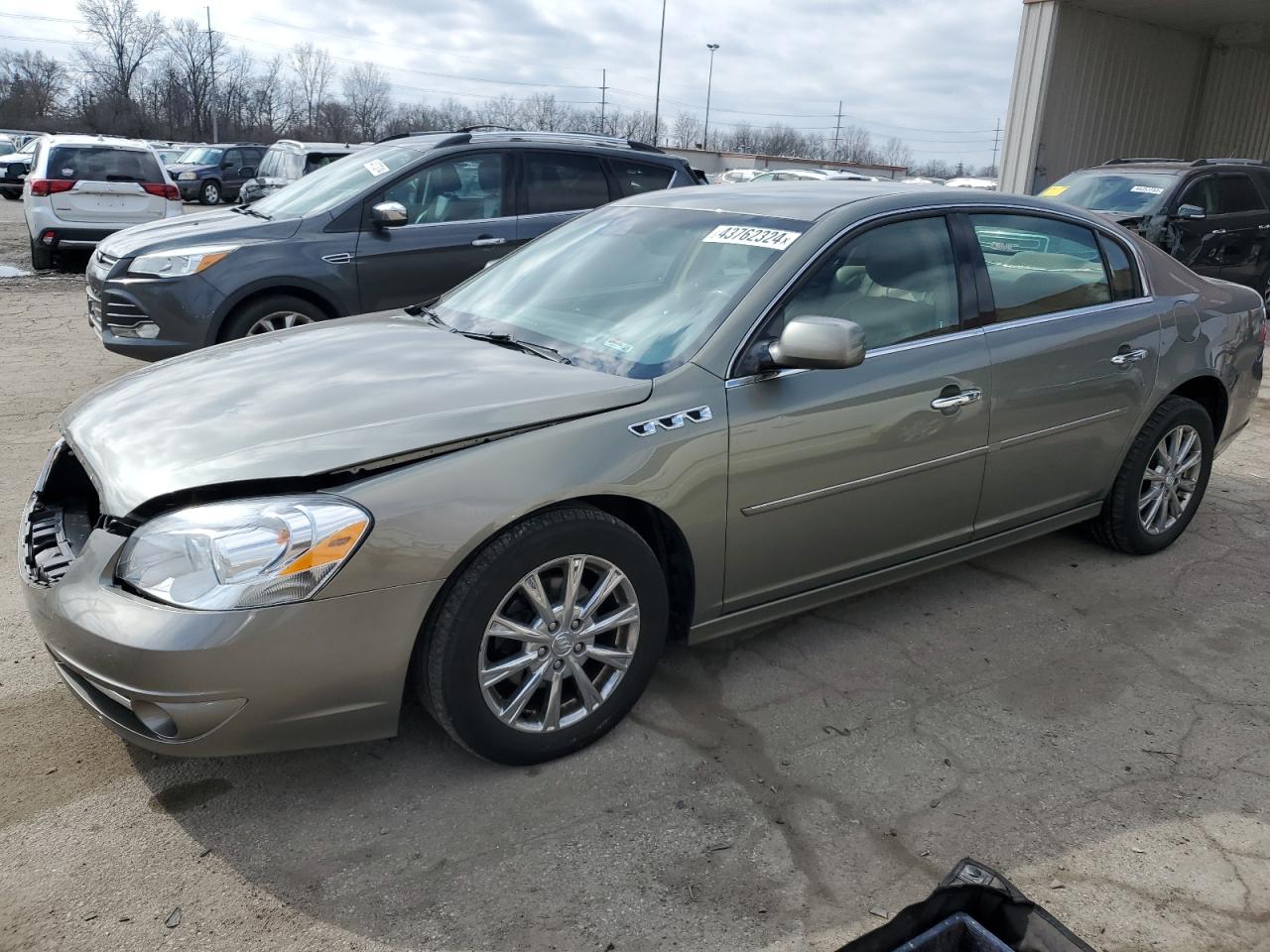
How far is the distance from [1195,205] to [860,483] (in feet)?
30.2

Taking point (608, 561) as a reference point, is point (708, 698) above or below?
below

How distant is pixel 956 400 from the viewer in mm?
3447

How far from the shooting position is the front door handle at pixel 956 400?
3.40 m

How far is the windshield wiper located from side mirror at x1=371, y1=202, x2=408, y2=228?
10.7ft

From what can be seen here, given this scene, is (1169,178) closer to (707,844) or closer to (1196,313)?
(1196,313)

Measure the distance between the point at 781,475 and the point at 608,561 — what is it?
652 mm

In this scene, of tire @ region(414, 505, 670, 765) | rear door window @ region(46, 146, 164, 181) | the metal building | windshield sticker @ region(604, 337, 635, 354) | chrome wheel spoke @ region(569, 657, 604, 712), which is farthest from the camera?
the metal building

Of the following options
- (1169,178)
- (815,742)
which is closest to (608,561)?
(815,742)

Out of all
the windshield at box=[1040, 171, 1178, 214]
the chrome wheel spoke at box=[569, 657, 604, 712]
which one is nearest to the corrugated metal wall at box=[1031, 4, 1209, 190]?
the windshield at box=[1040, 171, 1178, 214]

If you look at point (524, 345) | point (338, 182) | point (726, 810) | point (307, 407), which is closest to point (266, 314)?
point (338, 182)

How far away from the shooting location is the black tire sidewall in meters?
4.26

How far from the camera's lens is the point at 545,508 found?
268cm

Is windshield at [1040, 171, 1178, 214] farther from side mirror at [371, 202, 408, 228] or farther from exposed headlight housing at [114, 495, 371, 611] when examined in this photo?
exposed headlight housing at [114, 495, 371, 611]

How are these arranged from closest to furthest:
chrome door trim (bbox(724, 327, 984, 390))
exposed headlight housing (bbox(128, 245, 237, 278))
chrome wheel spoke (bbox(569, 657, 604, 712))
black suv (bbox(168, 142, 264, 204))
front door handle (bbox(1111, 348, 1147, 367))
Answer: chrome wheel spoke (bbox(569, 657, 604, 712)), chrome door trim (bbox(724, 327, 984, 390)), front door handle (bbox(1111, 348, 1147, 367)), exposed headlight housing (bbox(128, 245, 237, 278)), black suv (bbox(168, 142, 264, 204))
